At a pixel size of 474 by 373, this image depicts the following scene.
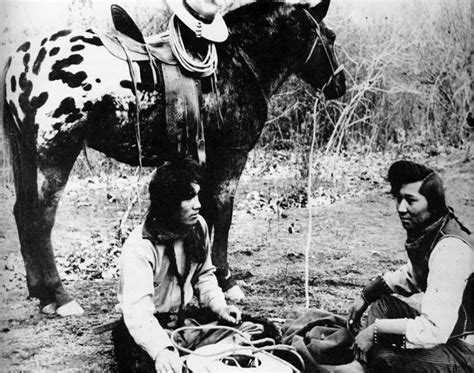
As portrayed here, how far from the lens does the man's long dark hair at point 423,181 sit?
3543mm

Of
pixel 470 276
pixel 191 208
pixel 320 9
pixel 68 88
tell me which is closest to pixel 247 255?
pixel 191 208

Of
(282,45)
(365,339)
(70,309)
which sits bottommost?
(365,339)

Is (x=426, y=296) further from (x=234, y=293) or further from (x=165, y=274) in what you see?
(x=165, y=274)

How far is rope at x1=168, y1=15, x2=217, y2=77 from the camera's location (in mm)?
3441

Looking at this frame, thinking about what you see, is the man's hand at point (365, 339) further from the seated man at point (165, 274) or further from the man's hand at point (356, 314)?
the seated man at point (165, 274)

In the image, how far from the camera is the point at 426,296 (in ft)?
11.4

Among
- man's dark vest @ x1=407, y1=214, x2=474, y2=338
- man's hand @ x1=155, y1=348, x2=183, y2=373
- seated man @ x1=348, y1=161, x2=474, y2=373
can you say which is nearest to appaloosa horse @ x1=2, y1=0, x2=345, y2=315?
man's hand @ x1=155, y1=348, x2=183, y2=373

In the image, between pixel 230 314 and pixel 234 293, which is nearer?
pixel 230 314

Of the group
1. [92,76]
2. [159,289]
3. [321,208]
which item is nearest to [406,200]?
[321,208]

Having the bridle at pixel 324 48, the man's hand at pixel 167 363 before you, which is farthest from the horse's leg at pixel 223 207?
the bridle at pixel 324 48

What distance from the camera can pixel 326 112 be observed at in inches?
Answer: 148

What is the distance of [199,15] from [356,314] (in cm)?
180

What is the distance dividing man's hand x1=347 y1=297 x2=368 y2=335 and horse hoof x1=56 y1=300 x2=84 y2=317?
56.2 inches

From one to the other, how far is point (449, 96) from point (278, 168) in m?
1.04
